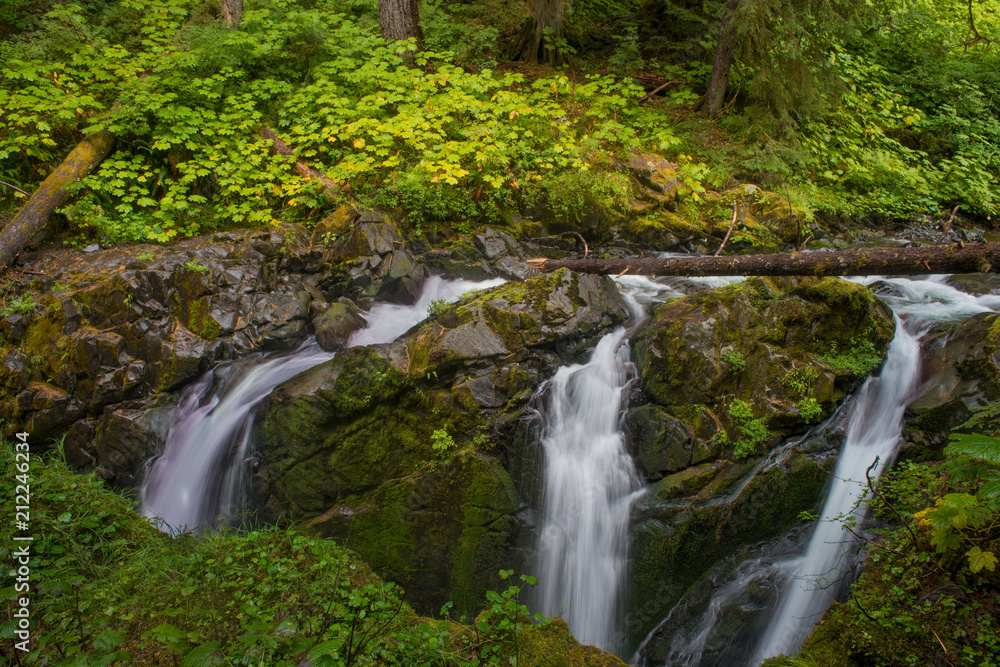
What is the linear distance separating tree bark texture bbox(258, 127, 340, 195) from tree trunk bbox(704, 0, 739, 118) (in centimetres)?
647

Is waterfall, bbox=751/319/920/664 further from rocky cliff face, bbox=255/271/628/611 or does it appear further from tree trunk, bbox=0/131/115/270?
tree trunk, bbox=0/131/115/270

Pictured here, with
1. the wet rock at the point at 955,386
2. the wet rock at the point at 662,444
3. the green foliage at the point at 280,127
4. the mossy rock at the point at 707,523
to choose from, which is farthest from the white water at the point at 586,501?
the green foliage at the point at 280,127

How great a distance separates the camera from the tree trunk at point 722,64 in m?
7.50

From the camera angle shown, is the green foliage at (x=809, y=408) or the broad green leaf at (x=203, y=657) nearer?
the broad green leaf at (x=203, y=657)

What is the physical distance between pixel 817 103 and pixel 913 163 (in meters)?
3.36

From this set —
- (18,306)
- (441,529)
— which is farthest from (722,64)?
(18,306)

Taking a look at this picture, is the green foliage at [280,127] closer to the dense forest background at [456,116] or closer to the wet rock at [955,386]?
the dense forest background at [456,116]

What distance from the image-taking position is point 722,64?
797cm

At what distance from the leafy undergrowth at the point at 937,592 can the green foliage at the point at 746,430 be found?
48.8 inches

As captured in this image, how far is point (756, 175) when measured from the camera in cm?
794

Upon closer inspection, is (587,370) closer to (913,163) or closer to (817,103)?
(817,103)

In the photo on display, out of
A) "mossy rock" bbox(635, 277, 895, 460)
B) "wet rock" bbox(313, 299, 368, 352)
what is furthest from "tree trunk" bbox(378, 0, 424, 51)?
"mossy rock" bbox(635, 277, 895, 460)

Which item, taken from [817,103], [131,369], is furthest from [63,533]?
[817,103]

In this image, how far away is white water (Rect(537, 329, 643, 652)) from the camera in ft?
15.1
